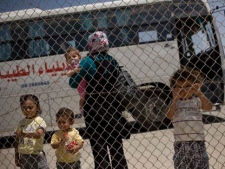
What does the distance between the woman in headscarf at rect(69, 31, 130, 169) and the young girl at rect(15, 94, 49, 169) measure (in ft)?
1.43

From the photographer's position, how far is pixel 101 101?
3.54 meters

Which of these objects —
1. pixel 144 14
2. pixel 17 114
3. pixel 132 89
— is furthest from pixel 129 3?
pixel 132 89

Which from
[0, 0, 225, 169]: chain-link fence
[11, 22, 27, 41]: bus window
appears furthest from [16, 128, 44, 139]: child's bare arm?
[11, 22, 27, 41]: bus window

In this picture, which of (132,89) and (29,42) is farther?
(29,42)

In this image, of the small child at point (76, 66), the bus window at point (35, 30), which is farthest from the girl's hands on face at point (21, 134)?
the bus window at point (35, 30)

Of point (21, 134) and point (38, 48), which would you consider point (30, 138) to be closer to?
point (21, 134)

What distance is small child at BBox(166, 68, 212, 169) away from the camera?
3.19 meters

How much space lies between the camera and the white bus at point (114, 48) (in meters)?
7.50

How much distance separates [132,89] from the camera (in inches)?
145

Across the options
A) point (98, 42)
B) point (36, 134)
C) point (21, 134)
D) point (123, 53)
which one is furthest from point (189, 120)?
point (123, 53)

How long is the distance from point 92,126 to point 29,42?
14.8 ft

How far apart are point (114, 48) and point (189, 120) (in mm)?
4718

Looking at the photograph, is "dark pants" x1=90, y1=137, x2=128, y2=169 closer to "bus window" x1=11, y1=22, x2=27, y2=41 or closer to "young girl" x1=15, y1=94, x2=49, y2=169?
"young girl" x1=15, y1=94, x2=49, y2=169

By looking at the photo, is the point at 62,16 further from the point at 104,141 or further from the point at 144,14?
the point at 104,141
